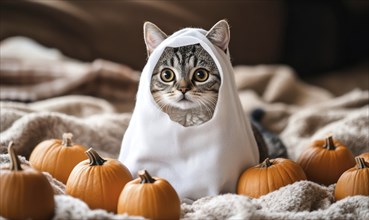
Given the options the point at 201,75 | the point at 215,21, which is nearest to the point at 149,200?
the point at 201,75

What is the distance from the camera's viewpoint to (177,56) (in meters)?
0.98

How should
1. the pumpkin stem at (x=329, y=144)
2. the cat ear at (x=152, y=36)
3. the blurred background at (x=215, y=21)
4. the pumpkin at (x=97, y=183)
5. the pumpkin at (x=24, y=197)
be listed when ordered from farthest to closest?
the blurred background at (x=215, y=21) → the pumpkin stem at (x=329, y=144) → the cat ear at (x=152, y=36) → the pumpkin at (x=97, y=183) → the pumpkin at (x=24, y=197)

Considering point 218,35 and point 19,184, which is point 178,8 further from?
point 19,184

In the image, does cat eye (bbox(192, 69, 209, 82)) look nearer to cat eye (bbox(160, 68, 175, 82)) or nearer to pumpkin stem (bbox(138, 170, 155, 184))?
cat eye (bbox(160, 68, 175, 82))

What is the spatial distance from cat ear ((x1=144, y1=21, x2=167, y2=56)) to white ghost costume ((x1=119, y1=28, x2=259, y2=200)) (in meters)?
0.03

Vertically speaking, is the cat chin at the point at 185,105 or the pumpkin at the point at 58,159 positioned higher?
the cat chin at the point at 185,105

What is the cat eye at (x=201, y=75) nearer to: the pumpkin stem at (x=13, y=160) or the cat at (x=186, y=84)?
the cat at (x=186, y=84)

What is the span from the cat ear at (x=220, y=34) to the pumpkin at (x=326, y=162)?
0.30 m

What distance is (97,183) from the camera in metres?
0.90

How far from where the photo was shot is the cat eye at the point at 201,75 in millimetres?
982

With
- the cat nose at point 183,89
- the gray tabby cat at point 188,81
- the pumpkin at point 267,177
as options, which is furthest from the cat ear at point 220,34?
the pumpkin at point 267,177

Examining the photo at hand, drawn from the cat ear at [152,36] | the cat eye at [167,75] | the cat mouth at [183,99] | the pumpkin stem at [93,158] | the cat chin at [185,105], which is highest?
the cat ear at [152,36]

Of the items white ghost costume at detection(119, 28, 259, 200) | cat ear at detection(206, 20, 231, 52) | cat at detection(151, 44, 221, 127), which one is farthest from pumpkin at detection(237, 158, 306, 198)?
cat ear at detection(206, 20, 231, 52)

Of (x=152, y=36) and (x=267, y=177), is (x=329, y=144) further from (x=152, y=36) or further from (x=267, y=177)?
(x=152, y=36)
